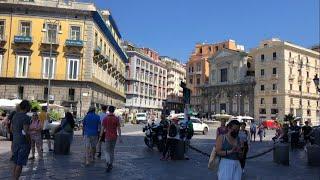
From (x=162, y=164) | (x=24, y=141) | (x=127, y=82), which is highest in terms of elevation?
(x=127, y=82)

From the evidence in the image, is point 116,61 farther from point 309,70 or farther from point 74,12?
point 309,70

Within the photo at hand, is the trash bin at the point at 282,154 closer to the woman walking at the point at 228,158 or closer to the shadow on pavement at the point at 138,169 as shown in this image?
the shadow on pavement at the point at 138,169

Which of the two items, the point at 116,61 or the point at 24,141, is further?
the point at 116,61

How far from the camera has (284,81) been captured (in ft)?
255

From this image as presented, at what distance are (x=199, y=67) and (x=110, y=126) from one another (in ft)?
293

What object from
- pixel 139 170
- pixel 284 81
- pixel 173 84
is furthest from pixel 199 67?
pixel 139 170

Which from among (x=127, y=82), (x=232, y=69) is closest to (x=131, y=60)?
(x=127, y=82)

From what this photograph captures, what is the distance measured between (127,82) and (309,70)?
3832 centimetres

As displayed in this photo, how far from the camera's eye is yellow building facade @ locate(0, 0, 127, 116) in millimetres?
48406

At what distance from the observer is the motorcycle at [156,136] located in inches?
667

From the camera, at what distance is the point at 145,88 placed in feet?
337

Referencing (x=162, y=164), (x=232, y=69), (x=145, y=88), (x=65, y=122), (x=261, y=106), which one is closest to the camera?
(x=162, y=164)

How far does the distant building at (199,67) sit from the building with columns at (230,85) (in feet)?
12.8

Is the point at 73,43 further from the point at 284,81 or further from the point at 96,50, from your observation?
the point at 284,81
